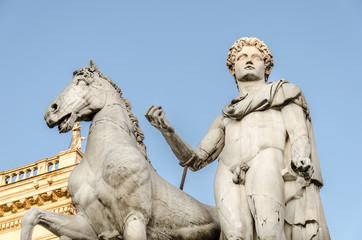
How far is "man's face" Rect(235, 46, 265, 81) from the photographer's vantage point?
7996 millimetres

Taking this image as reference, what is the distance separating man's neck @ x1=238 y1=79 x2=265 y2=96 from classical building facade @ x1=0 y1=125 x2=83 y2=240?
16916mm

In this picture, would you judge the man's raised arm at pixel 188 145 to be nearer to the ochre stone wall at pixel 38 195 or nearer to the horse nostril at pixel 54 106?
the horse nostril at pixel 54 106

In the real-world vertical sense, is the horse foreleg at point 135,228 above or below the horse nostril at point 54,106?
below

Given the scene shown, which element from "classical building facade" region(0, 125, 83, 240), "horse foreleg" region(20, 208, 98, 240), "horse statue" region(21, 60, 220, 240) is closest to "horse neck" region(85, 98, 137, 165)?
"horse statue" region(21, 60, 220, 240)

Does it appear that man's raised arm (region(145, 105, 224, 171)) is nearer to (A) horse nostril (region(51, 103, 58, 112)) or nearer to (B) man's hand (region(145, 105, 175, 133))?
(B) man's hand (region(145, 105, 175, 133))

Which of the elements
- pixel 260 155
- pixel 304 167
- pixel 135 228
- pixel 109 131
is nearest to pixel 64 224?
pixel 135 228

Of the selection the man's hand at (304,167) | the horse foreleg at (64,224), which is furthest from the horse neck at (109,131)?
the man's hand at (304,167)

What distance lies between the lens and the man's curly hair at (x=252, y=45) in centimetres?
819

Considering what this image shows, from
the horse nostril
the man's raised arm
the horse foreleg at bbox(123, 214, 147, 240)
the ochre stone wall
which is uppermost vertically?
the ochre stone wall

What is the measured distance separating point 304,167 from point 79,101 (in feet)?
8.69

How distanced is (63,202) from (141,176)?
1805 cm

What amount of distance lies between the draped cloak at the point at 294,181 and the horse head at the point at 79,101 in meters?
1.42

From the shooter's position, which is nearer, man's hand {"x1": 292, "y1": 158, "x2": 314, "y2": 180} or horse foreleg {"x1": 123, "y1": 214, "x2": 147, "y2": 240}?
man's hand {"x1": 292, "y1": 158, "x2": 314, "y2": 180}

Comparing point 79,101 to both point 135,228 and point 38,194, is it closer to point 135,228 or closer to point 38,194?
point 135,228
